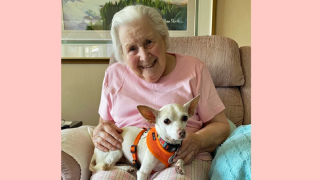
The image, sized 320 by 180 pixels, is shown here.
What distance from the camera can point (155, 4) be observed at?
1.85 metres

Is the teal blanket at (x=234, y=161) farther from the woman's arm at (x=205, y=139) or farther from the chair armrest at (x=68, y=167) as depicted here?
the chair armrest at (x=68, y=167)

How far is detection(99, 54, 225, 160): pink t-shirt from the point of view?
3.63 feet

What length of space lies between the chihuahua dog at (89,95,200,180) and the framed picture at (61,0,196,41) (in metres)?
1.18

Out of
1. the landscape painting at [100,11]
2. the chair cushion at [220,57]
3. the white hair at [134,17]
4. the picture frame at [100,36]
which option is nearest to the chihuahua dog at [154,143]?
the white hair at [134,17]

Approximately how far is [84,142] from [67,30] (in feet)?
3.92

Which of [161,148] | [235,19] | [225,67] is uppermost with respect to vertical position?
[235,19]

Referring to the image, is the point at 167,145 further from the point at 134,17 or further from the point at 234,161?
the point at 134,17

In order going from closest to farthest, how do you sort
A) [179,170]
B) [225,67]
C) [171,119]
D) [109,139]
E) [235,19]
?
[171,119] → [179,170] → [109,139] → [225,67] → [235,19]

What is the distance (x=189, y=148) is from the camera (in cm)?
91

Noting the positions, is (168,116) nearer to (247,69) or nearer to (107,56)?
(247,69)

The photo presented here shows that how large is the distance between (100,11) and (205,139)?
1.44 meters

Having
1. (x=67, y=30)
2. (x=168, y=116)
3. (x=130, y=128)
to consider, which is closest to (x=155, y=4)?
(x=67, y=30)

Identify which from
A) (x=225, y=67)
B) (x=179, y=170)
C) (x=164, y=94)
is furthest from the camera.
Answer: (x=225, y=67)

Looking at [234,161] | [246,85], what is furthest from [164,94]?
[246,85]
